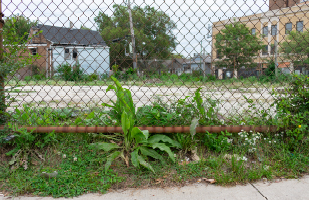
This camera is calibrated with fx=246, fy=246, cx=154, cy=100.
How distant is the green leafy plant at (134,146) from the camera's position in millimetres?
2264

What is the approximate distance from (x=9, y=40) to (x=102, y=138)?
52.1 inches

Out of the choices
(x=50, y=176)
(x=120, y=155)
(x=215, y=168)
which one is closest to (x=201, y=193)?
(x=215, y=168)

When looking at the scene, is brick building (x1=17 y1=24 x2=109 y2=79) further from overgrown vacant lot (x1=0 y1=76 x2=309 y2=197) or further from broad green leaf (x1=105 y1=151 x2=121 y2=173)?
broad green leaf (x1=105 y1=151 x2=121 y2=173)

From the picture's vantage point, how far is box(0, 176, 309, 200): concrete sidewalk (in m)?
1.92

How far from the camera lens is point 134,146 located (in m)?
2.41

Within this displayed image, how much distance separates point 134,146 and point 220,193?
2.94 ft

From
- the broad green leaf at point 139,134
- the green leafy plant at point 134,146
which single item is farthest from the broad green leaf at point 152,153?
the broad green leaf at point 139,134

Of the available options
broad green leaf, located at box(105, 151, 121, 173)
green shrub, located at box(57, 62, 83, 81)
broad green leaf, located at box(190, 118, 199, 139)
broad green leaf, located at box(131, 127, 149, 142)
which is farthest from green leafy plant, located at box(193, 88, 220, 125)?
green shrub, located at box(57, 62, 83, 81)

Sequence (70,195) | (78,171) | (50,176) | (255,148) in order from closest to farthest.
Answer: (70,195) < (50,176) < (78,171) < (255,148)

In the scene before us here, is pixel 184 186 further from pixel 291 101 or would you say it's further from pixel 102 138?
pixel 291 101

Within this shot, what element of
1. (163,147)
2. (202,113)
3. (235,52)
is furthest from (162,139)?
(235,52)

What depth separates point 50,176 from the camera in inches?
82.3

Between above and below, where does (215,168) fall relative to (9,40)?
below

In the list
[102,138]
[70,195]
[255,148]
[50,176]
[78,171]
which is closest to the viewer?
[70,195]
